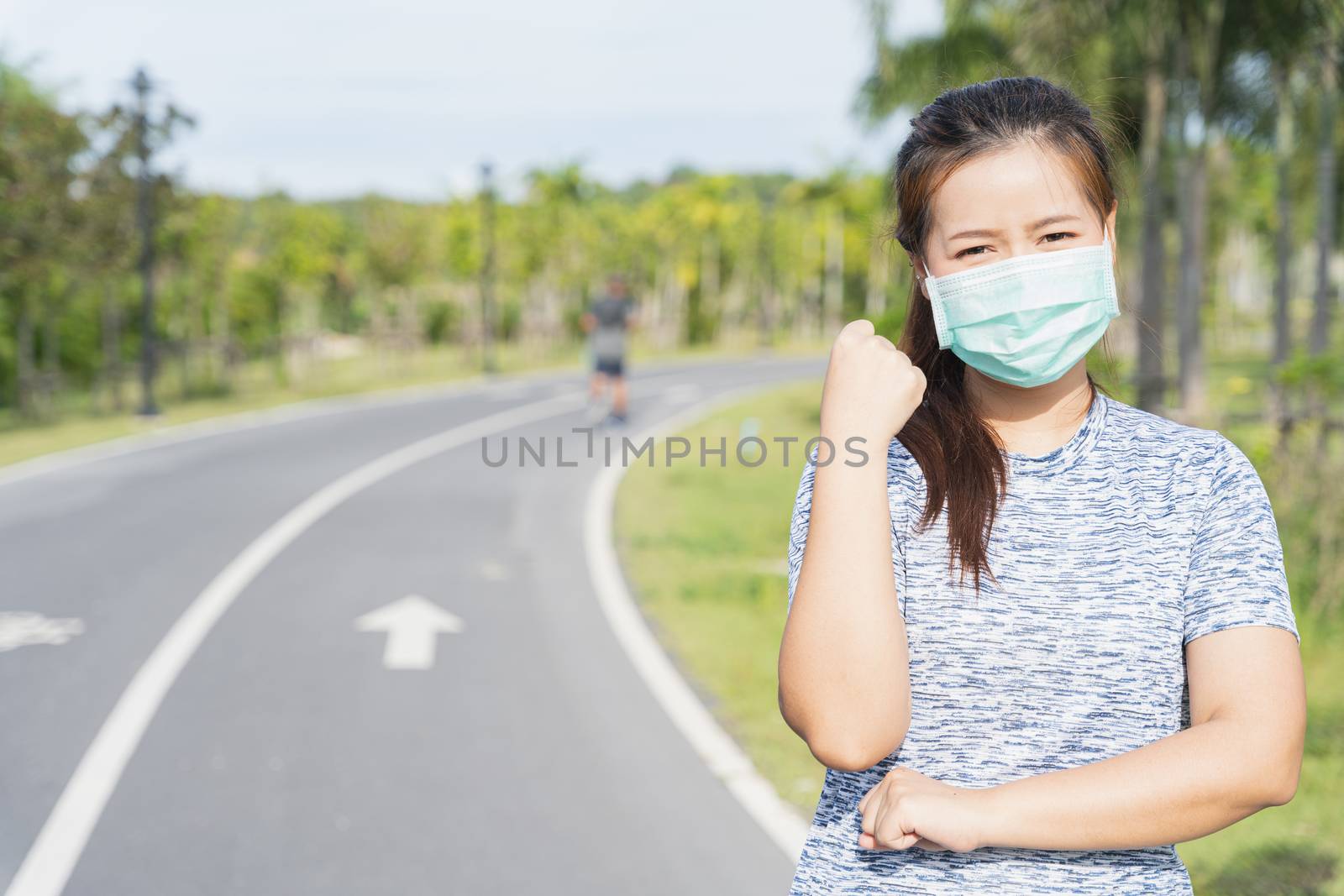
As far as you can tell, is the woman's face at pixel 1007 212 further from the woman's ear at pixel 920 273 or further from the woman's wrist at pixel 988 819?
the woman's wrist at pixel 988 819

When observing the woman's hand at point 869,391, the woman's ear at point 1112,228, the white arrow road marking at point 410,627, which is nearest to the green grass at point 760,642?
the woman's ear at point 1112,228

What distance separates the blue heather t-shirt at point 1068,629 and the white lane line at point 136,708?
4010mm

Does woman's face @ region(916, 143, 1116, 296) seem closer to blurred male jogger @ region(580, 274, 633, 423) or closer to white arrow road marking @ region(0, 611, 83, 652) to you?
white arrow road marking @ region(0, 611, 83, 652)

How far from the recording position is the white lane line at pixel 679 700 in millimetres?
5250

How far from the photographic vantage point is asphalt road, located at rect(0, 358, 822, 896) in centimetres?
486

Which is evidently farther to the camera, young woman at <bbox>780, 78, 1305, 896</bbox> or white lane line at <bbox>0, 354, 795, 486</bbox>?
white lane line at <bbox>0, 354, 795, 486</bbox>

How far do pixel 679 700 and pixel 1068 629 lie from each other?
212 inches

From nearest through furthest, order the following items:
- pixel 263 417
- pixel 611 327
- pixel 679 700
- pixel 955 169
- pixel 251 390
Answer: pixel 955 169 < pixel 679 700 < pixel 611 327 < pixel 263 417 < pixel 251 390

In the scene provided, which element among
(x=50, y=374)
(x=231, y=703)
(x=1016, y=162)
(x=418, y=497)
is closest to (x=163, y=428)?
(x=50, y=374)

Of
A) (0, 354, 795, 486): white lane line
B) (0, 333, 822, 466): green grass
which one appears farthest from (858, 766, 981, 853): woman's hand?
(0, 333, 822, 466): green grass

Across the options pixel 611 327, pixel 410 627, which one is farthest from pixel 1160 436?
pixel 611 327

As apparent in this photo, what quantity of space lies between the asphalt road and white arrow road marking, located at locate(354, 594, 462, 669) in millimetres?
30

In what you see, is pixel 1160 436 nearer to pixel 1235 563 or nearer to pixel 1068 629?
pixel 1235 563

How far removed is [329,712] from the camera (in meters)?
6.62
